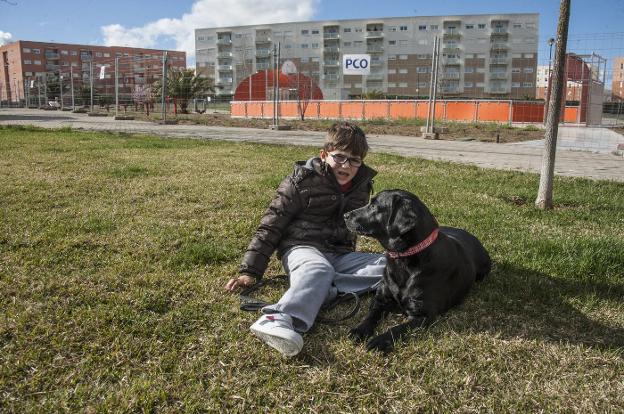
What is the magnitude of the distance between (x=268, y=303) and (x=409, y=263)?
0.85 metres

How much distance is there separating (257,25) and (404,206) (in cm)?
8237

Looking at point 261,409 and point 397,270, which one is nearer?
point 261,409

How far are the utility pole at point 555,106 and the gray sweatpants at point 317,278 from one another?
112 inches

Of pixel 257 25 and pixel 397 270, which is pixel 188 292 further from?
pixel 257 25

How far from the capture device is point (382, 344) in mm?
2461

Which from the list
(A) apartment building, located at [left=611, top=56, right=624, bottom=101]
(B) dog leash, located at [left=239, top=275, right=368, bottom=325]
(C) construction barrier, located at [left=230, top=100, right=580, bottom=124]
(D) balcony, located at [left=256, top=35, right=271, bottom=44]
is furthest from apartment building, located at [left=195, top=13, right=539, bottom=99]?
(B) dog leash, located at [left=239, top=275, right=368, bottom=325]

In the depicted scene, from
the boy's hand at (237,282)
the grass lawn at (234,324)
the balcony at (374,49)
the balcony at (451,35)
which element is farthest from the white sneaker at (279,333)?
the balcony at (374,49)

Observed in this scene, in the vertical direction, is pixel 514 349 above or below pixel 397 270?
below

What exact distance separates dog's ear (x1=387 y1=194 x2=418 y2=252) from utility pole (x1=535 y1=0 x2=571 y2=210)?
312 centimetres

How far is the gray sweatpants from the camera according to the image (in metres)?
2.67

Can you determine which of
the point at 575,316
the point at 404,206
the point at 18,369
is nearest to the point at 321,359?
the point at 404,206

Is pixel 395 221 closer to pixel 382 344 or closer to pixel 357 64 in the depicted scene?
pixel 382 344

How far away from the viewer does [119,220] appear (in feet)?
14.9

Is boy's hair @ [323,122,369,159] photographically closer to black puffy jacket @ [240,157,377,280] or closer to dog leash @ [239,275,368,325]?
black puffy jacket @ [240,157,377,280]
